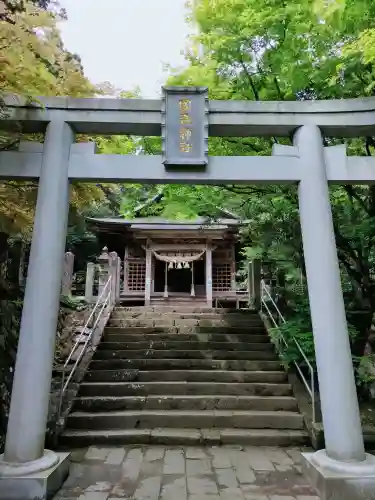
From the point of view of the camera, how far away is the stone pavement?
3924 mm

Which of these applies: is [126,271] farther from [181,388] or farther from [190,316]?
[181,388]

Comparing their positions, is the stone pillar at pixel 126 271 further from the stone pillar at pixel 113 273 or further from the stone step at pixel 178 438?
the stone step at pixel 178 438

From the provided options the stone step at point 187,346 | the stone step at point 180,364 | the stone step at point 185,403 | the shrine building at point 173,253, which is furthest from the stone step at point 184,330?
the shrine building at point 173,253

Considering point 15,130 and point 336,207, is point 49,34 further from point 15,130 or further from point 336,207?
point 336,207

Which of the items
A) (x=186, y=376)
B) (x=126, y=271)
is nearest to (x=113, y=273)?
(x=126, y=271)

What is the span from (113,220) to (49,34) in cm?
1222

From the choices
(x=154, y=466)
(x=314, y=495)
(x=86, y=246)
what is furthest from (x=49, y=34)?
(x=86, y=246)

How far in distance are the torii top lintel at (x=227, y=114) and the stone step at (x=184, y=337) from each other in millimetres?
5317

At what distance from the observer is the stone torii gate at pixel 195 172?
3980mm

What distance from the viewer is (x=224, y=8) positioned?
19.8 feet

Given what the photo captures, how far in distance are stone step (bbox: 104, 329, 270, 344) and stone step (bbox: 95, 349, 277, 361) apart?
→ 2.04ft

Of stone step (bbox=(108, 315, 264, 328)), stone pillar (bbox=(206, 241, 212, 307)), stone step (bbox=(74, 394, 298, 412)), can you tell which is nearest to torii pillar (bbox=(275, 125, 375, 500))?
stone step (bbox=(74, 394, 298, 412))

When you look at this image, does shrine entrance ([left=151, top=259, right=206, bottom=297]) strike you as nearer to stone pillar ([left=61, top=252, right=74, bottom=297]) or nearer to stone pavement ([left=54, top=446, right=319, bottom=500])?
stone pillar ([left=61, top=252, right=74, bottom=297])

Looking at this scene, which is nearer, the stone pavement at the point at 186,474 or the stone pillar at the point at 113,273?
the stone pavement at the point at 186,474
